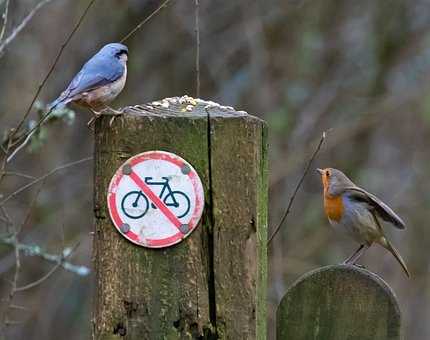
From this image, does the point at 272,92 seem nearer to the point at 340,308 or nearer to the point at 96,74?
the point at 96,74

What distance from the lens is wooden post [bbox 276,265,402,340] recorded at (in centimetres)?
243

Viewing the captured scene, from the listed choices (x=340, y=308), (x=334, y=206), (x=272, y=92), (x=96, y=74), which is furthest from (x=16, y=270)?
(x=272, y=92)

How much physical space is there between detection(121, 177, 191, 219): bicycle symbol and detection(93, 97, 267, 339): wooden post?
5cm

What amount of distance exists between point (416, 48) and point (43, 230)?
12.3 feet

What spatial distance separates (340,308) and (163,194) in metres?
0.53

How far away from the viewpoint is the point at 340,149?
9648 mm

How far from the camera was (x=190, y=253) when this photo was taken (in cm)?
224

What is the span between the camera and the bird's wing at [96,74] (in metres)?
3.42

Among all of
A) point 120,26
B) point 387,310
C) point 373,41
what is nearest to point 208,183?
point 387,310

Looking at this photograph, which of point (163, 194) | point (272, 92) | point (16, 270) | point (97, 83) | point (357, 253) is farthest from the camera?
point (272, 92)

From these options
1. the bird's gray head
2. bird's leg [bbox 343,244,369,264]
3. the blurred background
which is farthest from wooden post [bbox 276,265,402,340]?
the blurred background

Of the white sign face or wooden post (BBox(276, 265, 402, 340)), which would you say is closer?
the white sign face

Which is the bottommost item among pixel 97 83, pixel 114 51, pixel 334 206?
pixel 334 206

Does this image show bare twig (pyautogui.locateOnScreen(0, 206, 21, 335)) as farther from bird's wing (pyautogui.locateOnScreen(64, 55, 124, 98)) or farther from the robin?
the robin
